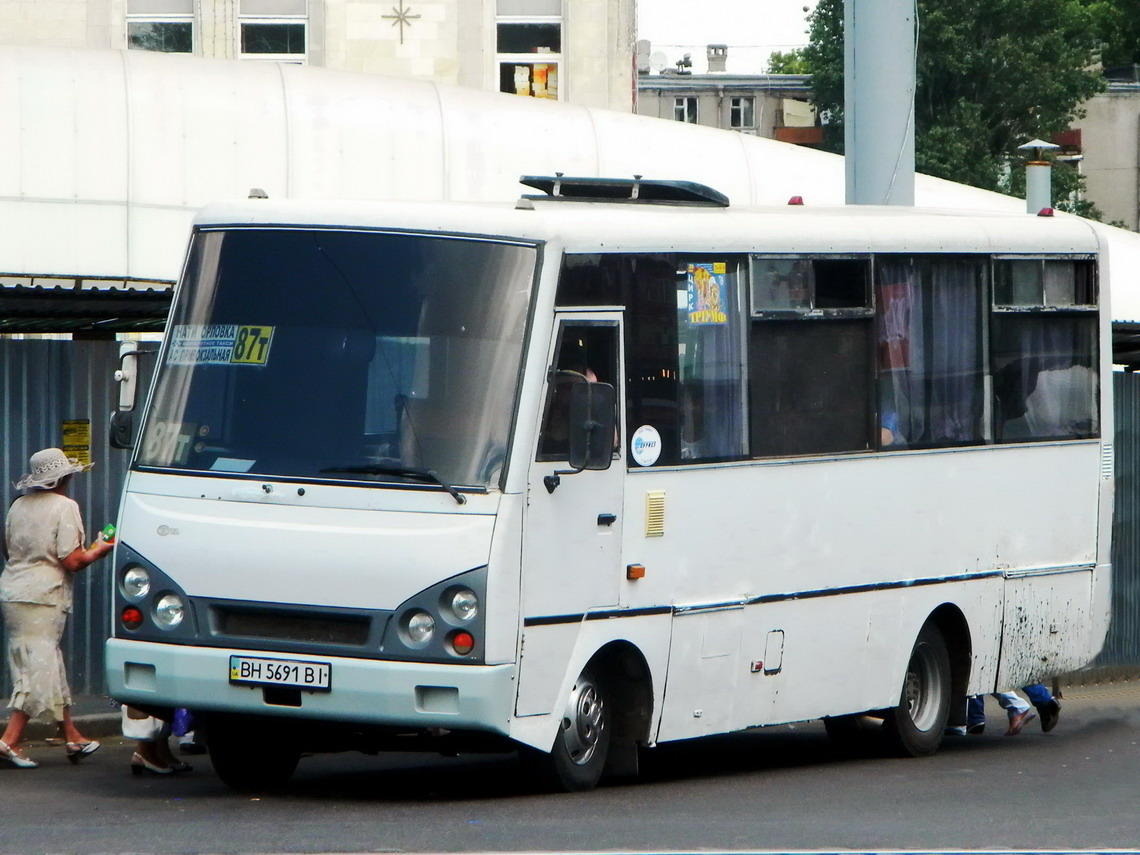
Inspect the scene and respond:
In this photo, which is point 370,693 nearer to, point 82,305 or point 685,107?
point 82,305

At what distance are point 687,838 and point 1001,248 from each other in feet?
18.4

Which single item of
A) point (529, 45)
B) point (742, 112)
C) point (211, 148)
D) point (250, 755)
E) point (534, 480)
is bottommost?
point (250, 755)

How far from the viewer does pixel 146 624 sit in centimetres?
970

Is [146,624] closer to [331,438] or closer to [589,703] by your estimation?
[331,438]

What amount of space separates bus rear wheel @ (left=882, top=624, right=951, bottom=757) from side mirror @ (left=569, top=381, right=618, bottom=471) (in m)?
3.49

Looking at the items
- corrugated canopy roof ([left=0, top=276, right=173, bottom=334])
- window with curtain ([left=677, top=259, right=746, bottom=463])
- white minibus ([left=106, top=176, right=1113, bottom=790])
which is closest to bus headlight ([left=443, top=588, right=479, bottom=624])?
white minibus ([left=106, top=176, right=1113, bottom=790])

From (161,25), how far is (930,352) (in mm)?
21307

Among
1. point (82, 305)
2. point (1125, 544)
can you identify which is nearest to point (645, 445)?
point (82, 305)

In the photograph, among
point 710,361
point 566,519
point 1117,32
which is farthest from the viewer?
point 1117,32

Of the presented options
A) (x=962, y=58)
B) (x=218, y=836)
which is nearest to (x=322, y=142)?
(x=218, y=836)

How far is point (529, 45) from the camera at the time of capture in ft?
104

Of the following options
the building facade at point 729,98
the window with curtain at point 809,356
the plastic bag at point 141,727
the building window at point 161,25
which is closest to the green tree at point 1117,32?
the building facade at point 729,98

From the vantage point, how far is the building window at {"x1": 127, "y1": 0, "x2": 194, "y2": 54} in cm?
3138

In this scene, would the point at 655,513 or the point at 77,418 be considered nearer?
the point at 655,513
